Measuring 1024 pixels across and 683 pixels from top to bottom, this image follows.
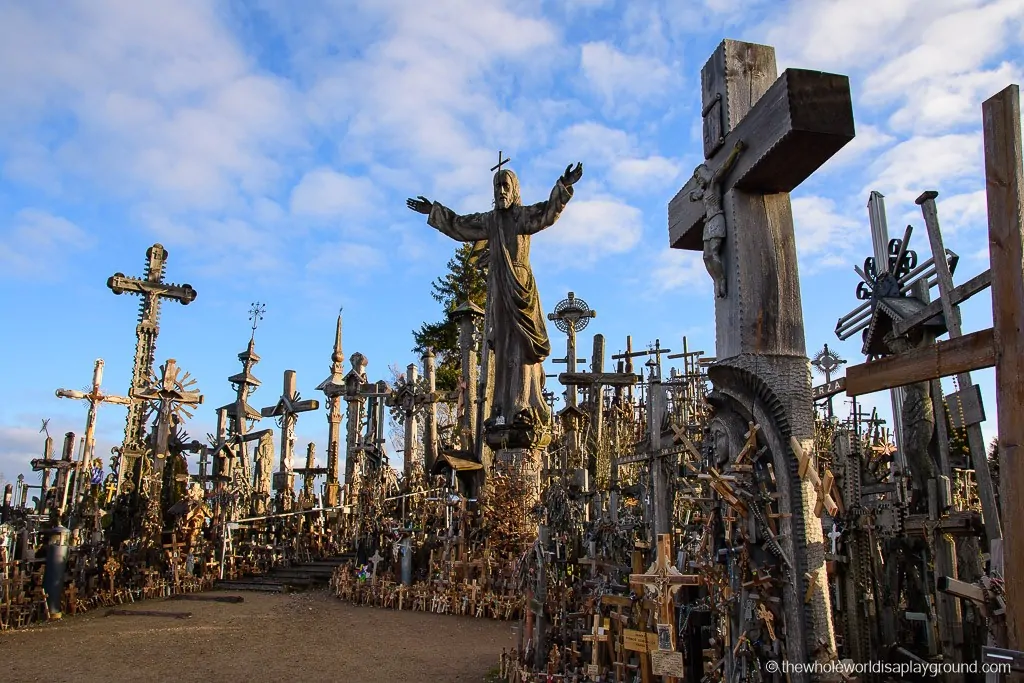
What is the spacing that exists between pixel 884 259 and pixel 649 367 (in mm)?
15104

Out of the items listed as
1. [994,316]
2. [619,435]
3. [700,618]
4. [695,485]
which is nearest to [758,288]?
[994,316]

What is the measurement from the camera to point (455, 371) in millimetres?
33719

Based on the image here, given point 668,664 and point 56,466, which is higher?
point 56,466

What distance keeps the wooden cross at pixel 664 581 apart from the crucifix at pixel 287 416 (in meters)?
20.6

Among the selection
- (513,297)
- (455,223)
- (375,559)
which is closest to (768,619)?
(375,559)

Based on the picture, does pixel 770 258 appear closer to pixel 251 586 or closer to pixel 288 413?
pixel 251 586

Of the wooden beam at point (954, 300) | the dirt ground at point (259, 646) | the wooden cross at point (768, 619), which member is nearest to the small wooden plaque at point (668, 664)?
the wooden cross at point (768, 619)

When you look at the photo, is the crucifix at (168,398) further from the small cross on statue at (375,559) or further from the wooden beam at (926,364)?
the wooden beam at (926,364)

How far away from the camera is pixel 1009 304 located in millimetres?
3809

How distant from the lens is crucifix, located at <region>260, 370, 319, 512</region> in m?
25.0

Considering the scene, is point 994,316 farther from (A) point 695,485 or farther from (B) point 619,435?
(B) point 619,435

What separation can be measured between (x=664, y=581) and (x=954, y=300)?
3.83m

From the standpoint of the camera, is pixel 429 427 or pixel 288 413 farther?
pixel 288 413

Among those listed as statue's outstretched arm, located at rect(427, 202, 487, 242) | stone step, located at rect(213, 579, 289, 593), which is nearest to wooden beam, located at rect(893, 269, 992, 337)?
statue's outstretched arm, located at rect(427, 202, 487, 242)
